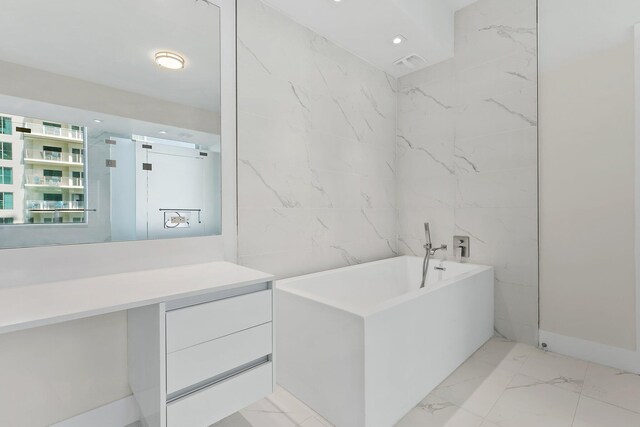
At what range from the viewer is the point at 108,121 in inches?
57.1

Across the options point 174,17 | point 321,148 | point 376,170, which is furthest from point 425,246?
point 174,17

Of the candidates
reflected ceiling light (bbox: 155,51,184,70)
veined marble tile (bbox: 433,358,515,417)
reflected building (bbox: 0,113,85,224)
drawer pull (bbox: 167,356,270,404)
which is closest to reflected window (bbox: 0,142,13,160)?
reflected building (bbox: 0,113,85,224)

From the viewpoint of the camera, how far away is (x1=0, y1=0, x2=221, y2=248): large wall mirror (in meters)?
1.26

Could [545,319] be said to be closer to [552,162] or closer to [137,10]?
[552,162]

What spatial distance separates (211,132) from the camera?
1781 mm

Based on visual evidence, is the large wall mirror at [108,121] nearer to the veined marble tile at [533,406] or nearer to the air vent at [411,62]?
the air vent at [411,62]

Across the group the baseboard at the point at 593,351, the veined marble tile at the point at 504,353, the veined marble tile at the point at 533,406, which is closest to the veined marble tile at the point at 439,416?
the veined marble tile at the point at 533,406

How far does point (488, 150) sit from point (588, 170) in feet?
2.15

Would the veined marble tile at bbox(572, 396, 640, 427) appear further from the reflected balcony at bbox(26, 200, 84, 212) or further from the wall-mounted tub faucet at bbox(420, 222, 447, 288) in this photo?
the reflected balcony at bbox(26, 200, 84, 212)

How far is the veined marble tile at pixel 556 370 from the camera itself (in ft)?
5.83

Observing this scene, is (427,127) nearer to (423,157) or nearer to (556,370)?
(423,157)

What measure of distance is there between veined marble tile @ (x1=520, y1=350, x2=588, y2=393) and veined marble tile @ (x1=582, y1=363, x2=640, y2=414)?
1.6 inches

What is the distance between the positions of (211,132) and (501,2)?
2483mm

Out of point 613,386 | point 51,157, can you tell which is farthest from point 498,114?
point 51,157
